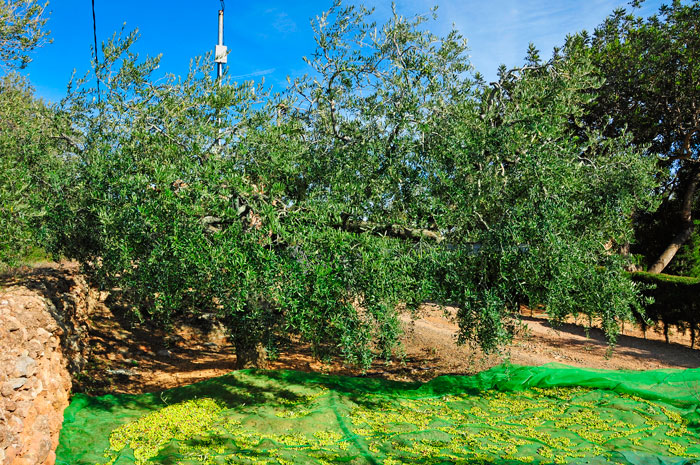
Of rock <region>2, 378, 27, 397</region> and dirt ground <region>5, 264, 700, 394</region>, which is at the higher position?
rock <region>2, 378, 27, 397</region>

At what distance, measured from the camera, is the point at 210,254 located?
21.9ft

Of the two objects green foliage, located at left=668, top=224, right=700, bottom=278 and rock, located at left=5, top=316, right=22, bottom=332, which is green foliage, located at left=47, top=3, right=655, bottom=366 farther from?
green foliage, located at left=668, top=224, right=700, bottom=278

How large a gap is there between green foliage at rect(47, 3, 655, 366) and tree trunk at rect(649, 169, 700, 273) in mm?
17949

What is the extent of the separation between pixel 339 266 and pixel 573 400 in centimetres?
577

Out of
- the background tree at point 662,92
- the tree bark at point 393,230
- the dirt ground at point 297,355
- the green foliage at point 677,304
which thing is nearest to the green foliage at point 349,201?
the tree bark at point 393,230

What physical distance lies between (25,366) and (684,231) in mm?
28243

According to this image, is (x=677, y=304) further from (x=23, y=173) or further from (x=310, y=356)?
(x=23, y=173)

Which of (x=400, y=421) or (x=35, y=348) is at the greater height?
(x=35, y=348)

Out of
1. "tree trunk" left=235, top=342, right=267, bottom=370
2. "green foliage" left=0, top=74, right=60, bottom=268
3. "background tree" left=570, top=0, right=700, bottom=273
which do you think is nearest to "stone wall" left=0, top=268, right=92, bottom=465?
"green foliage" left=0, top=74, right=60, bottom=268

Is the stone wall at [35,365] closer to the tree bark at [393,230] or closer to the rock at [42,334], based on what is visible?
the rock at [42,334]

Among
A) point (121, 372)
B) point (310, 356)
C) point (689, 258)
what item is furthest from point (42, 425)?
point (689, 258)

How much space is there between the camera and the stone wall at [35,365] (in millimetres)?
6203

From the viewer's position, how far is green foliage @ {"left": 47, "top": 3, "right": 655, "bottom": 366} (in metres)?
6.96

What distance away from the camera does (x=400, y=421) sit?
26.4ft
